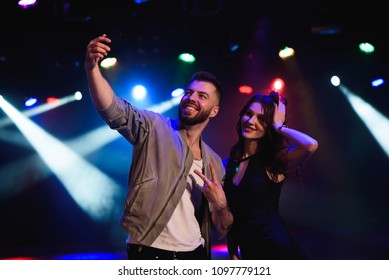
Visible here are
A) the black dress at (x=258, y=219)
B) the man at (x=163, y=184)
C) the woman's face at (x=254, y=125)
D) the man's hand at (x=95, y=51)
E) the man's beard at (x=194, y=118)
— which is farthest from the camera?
the woman's face at (x=254, y=125)

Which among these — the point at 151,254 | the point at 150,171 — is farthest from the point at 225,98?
the point at 151,254

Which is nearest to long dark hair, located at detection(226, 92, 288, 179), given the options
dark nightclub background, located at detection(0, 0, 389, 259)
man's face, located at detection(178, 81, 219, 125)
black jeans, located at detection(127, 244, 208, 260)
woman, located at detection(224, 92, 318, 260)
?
woman, located at detection(224, 92, 318, 260)

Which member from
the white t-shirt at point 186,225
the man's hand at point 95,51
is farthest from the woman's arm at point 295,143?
the man's hand at point 95,51

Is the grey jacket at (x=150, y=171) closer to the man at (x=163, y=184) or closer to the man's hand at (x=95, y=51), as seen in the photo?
the man at (x=163, y=184)

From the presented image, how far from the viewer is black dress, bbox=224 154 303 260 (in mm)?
2021

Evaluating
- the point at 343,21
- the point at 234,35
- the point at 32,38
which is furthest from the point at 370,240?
the point at 32,38

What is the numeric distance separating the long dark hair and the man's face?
0.28 m

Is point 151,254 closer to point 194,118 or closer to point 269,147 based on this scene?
point 194,118

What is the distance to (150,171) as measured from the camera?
6.22 ft

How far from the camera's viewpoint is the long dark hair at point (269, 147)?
2191mm

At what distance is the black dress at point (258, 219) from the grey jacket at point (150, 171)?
0.20 meters

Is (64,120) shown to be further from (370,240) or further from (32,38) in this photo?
(370,240)

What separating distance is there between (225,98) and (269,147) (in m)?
4.14
